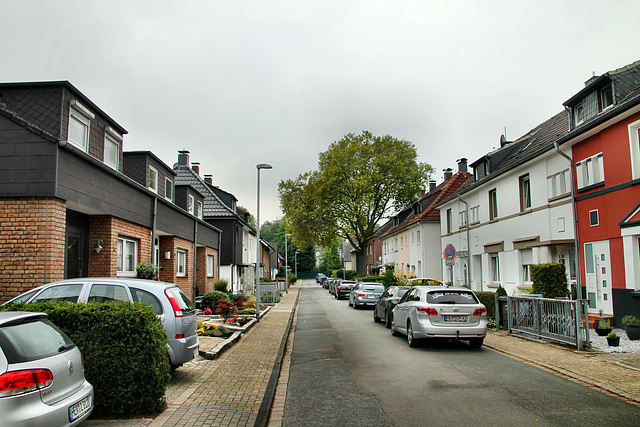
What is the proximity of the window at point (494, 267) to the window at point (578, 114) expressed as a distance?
28.2ft

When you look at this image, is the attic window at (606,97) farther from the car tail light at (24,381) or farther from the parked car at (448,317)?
the car tail light at (24,381)

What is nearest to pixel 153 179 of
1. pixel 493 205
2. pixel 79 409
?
pixel 79 409

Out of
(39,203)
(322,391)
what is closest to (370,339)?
(322,391)

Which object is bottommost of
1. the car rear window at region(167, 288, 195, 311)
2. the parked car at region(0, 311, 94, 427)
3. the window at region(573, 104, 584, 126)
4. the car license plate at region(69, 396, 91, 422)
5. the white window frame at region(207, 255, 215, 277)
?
the car license plate at region(69, 396, 91, 422)

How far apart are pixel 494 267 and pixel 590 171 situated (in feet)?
32.0

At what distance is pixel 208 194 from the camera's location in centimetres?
3409

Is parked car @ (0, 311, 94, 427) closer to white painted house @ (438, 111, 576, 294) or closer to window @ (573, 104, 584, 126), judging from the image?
white painted house @ (438, 111, 576, 294)

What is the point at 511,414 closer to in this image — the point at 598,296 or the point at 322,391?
the point at 322,391

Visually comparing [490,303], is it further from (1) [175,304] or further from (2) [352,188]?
(2) [352,188]

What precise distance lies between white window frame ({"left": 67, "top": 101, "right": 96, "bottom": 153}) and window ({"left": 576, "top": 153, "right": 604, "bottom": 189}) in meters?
14.7

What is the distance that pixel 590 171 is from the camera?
15.6 metres

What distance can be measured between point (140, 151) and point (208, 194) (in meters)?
17.2

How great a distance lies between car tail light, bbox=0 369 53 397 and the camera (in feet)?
12.5

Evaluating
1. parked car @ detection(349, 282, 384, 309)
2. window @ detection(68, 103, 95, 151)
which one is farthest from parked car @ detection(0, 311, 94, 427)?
parked car @ detection(349, 282, 384, 309)
